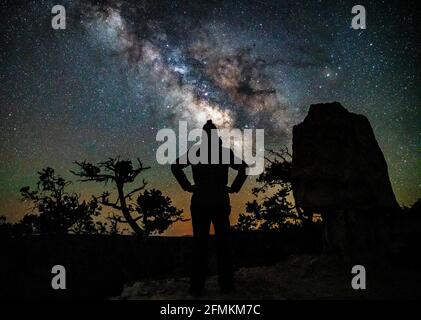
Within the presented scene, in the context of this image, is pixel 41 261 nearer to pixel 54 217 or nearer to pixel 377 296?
pixel 54 217

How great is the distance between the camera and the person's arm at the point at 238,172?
18.9ft

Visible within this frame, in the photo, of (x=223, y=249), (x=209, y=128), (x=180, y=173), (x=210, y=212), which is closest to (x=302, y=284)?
(x=223, y=249)

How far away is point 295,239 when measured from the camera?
42.3 feet

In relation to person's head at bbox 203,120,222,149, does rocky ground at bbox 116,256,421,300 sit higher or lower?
lower

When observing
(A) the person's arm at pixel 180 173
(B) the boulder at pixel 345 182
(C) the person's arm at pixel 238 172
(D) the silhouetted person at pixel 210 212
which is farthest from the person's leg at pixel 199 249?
(B) the boulder at pixel 345 182

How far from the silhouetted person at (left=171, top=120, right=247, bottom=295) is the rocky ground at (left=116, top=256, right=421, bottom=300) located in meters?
0.32

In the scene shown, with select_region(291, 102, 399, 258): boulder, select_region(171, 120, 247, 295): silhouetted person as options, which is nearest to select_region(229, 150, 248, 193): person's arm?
select_region(171, 120, 247, 295): silhouetted person

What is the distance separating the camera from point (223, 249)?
17.6 feet

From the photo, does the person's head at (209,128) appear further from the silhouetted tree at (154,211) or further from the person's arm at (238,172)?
the silhouetted tree at (154,211)

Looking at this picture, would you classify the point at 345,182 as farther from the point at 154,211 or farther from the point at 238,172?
the point at 154,211

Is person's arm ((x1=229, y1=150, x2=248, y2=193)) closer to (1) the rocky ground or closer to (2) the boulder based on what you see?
(1) the rocky ground

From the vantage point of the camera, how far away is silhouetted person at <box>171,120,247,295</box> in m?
5.37
